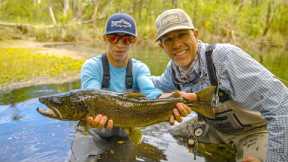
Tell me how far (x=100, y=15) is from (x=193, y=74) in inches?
1536

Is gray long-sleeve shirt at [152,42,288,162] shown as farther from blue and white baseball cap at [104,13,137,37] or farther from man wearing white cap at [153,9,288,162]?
blue and white baseball cap at [104,13,137,37]

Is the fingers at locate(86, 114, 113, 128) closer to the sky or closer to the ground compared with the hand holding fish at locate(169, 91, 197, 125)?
closer to the ground

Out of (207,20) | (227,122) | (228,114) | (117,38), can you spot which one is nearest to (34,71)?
(117,38)

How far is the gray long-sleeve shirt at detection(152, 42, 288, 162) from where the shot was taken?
407 cm

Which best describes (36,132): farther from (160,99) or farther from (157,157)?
(160,99)

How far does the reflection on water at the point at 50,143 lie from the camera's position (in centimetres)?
608

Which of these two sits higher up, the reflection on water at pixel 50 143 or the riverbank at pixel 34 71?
the riverbank at pixel 34 71

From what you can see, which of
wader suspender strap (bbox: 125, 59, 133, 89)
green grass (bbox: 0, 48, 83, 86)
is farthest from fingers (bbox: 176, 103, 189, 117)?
green grass (bbox: 0, 48, 83, 86)

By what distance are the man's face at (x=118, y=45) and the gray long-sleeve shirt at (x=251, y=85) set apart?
82 centimetres

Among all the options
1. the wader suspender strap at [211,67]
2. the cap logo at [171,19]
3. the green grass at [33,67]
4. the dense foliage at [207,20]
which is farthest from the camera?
the dense foliage at [207,20]

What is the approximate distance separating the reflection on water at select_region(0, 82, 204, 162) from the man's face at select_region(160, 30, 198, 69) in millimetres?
1906

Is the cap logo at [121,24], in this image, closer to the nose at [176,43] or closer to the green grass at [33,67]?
the nose at [176,43]

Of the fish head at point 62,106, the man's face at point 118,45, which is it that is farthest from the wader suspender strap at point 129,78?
the fish head at point 62,106

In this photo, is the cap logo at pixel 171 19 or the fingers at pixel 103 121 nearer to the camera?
the fingers at pixel 103 121
